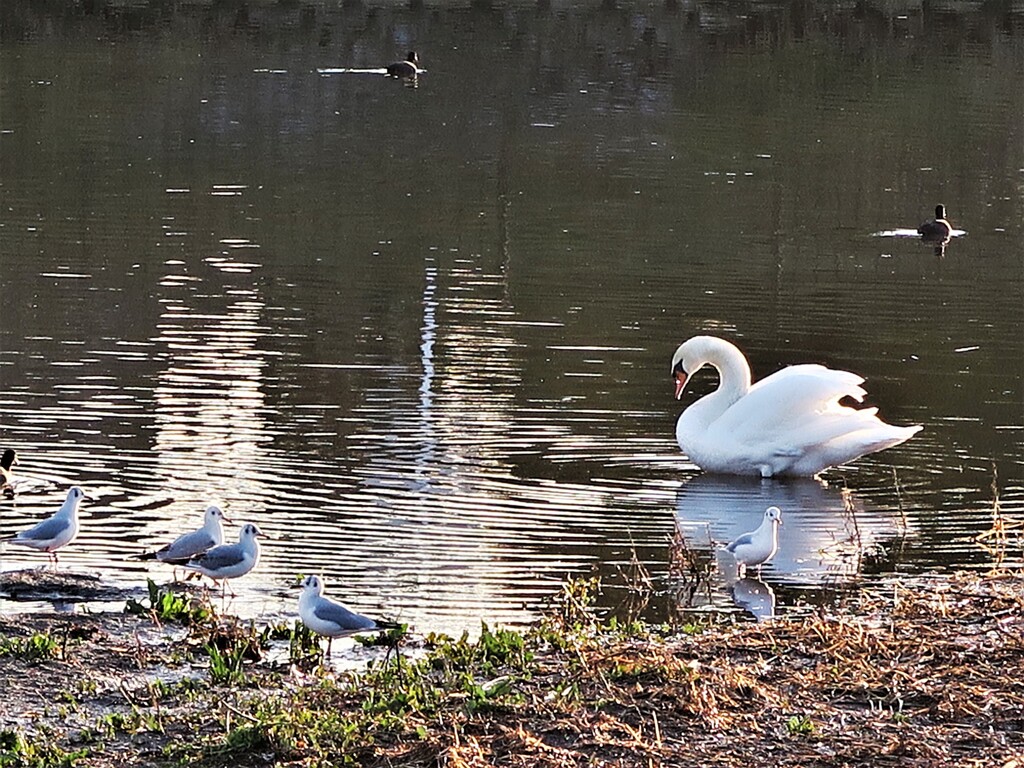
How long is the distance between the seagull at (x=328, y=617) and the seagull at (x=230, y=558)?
3.06 feet

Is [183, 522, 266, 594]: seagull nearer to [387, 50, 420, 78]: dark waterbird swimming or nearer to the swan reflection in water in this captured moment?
the swan reflection in water

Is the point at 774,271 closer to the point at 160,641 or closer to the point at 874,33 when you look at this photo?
the point at 160,641

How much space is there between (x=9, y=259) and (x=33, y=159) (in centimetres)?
830

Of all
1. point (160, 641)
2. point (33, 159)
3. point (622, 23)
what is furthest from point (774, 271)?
point (622, 23)

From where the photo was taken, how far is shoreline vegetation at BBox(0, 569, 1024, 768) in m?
6.30

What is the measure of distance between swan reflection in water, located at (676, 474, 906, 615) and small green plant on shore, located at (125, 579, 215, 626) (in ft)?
7.67

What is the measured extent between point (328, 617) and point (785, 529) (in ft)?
13.7

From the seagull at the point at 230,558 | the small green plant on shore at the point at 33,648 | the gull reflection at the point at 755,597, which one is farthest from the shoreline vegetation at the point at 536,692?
the gull reflection at the point at 755,597

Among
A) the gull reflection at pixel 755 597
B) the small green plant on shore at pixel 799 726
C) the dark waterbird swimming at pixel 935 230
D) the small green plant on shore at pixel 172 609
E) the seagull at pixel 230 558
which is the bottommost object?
the dark waterbird swimming at pixel 935 230

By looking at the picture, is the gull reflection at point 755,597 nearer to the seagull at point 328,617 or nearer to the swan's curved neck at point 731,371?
the seagull at point 328,617

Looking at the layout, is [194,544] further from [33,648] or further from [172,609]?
[33,648]

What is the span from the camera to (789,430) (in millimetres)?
12617

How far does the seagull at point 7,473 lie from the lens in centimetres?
1126

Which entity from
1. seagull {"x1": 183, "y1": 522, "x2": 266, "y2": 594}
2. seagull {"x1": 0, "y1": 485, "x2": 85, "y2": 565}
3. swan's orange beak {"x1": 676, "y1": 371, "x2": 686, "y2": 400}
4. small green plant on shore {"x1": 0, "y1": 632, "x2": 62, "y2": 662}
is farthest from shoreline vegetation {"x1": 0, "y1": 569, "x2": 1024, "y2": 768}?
swan's orange beak {"x1": 676, "y1": 371, "x2": 686, "y2": 400}
